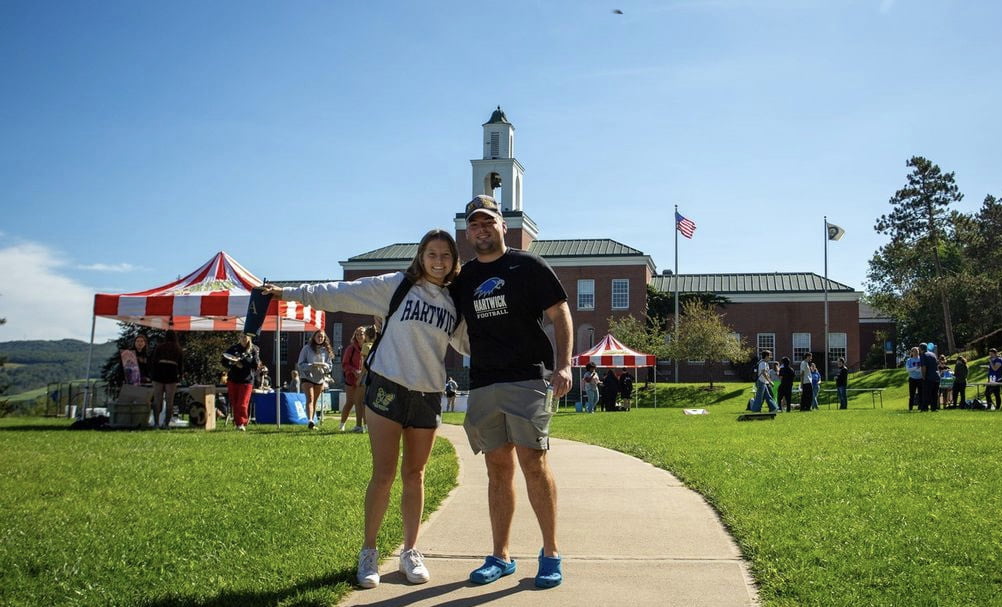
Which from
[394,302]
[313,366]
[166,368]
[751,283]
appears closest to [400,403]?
[394,302]

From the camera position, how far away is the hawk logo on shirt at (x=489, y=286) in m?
4.84

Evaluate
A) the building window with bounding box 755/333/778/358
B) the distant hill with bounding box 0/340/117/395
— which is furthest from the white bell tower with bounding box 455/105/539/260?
the distant hill with bounding box 0/340/117/395

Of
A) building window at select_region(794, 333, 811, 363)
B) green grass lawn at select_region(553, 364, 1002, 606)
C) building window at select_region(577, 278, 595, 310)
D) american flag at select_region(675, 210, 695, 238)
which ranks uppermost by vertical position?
american flag at select_region(675, 210, 695, 238)

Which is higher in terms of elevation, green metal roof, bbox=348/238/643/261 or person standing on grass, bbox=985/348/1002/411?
green metal roof, bbox=348/238/643/261

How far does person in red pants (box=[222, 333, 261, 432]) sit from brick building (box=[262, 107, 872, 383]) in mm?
38128

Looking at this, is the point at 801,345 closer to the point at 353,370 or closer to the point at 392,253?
the point at 392,253

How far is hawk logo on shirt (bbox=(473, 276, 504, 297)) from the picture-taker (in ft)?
15.9

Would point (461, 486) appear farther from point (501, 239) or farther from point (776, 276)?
point (776, 276)

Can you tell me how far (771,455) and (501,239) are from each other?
259 inches

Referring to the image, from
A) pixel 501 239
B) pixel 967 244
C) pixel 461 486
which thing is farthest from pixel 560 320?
pixel 967 244

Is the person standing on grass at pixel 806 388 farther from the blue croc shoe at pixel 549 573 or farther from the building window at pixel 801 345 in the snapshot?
the building window at pixel 801 345

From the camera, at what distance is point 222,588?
445cm

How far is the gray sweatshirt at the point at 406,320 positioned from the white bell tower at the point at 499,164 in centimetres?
4961

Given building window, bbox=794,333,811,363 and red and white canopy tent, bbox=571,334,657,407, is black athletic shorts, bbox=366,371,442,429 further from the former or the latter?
building window, bbox=794,333,811,363
